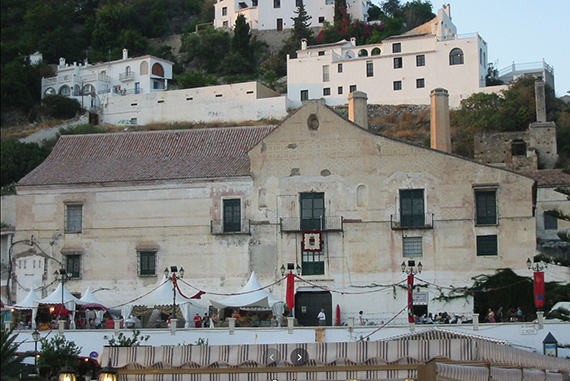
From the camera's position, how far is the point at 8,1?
11906cm

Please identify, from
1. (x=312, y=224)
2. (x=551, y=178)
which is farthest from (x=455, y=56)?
(x=312, y=224)

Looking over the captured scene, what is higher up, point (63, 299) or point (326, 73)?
point (326, 73)

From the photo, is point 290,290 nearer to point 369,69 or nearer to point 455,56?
point 455,56

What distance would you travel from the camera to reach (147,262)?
4384 cm

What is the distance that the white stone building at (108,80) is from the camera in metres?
92.0

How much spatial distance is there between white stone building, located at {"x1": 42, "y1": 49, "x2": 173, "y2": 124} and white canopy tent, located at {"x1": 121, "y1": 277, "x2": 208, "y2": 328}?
2013 inches

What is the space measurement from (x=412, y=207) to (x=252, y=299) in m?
8.68

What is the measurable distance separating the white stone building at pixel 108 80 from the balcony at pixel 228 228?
48147mm

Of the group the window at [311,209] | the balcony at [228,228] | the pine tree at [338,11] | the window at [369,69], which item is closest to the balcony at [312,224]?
the window at [311,209]

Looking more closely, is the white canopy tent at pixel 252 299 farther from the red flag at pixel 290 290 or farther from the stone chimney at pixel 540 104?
the stone chimney at pixel 540 104

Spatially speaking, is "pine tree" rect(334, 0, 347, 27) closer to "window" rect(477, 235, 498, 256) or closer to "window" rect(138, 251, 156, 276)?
"window" rect(138, 251, 156, 276)

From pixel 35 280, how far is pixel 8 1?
270 ft

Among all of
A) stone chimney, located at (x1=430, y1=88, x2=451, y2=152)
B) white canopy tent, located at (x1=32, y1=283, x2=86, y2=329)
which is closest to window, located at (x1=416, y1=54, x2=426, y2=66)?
stone chimney, located at (x1=430, y1=88, x2=451, y2=152)

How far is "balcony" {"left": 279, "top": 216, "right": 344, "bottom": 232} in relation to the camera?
4272 cm
